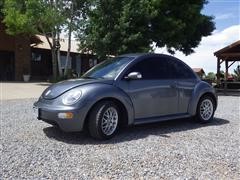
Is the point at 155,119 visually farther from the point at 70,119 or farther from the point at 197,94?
the point at 70,119

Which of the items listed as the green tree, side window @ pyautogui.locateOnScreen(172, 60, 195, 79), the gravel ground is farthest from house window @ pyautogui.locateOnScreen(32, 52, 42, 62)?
side window @ pyautogui.locateOnScreen(172, 60, 195, 79)

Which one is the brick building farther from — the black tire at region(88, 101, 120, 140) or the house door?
the black tire at region(88, 101, 120, 140)

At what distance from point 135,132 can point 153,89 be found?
3.04 ft

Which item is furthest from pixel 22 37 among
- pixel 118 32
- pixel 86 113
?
pixel 86 113

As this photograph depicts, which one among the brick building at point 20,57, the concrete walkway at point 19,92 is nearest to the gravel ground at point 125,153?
the concrete walkway at point 19,92

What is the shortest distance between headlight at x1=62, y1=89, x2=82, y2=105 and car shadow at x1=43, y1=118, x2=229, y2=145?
2.29 feet

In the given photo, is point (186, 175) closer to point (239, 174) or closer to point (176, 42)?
point (239, 174)

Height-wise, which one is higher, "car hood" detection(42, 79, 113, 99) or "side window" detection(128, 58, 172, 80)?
"side window" detection(128, 58, 172, 80)

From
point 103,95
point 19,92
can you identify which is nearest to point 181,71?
point 103,95

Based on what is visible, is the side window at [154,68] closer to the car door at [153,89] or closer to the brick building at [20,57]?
the car door at [153,89]

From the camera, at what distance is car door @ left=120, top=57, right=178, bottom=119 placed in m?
7.22

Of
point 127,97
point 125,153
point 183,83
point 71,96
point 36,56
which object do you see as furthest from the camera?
point 36,56

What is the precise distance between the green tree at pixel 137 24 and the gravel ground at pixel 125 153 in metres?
13.2

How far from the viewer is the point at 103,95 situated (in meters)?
6.60
